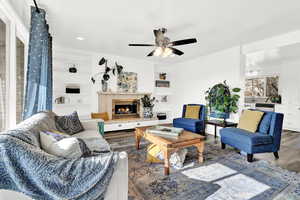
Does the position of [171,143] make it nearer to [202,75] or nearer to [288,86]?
[202,75]

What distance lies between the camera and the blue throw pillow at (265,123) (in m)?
2.86

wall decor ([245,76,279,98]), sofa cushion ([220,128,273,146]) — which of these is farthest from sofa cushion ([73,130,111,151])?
wall decor ([245,76,279,98])

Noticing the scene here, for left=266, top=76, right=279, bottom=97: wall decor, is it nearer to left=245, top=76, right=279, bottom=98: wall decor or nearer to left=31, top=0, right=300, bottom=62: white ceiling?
left=245, top=76, right=279, bottom=98: wall decor

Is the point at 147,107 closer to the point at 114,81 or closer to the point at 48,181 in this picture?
the point at 114,81

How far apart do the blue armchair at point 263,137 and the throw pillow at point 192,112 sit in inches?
63.9

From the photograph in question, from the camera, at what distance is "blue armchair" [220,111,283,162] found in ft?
8.79

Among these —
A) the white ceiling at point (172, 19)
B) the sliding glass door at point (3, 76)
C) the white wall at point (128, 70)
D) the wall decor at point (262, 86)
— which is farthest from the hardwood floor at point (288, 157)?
the sliding glass door at point (3, 76)

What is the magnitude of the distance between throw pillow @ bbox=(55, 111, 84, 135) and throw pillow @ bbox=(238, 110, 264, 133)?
3.19 meters

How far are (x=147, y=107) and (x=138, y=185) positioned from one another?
12.1ft

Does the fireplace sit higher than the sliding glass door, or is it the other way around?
the sliding glass door

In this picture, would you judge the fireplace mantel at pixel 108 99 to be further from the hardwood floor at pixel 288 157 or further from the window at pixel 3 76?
the hardwood floor at pixel 288 157

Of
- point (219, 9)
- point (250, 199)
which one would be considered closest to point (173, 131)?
point (250, 199)

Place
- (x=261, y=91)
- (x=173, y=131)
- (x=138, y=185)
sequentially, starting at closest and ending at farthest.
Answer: (x=138, y=185)
(x=173, y=131)
(x=261, y=91)

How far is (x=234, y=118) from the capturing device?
430 cm
